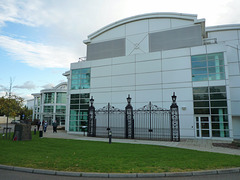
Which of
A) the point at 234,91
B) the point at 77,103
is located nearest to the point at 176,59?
the point at 234,91

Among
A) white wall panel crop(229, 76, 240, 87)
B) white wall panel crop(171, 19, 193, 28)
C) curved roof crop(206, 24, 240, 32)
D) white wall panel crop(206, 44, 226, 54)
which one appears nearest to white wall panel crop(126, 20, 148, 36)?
white wall panel crop(171, 19, 193, 28)

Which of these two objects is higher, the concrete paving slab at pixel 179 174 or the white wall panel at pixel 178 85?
the white wall panel at pixel 178 85

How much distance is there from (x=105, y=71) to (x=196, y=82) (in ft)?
38.8

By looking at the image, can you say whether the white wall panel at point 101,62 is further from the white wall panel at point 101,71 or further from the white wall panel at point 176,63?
the white wall panel at point 176,63

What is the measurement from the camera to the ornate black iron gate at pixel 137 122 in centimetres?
1939

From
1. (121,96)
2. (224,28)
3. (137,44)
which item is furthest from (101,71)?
(224,28)

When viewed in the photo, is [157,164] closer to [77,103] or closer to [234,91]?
[234,91]

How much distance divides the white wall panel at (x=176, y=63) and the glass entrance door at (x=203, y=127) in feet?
19.6

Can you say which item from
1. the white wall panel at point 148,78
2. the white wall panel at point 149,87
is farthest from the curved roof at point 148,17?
the white wall panel at point 149,87

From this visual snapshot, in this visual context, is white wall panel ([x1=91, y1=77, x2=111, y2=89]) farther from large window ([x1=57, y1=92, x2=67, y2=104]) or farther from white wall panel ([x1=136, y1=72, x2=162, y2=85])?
large window ([x1=57, y1=92, x2=67, y2=104])

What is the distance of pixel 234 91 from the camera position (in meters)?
21.1

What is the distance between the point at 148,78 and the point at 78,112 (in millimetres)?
11289

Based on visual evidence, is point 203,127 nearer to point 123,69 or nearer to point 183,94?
point 183,94

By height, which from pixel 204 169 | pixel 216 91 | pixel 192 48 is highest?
pixel 192 48
